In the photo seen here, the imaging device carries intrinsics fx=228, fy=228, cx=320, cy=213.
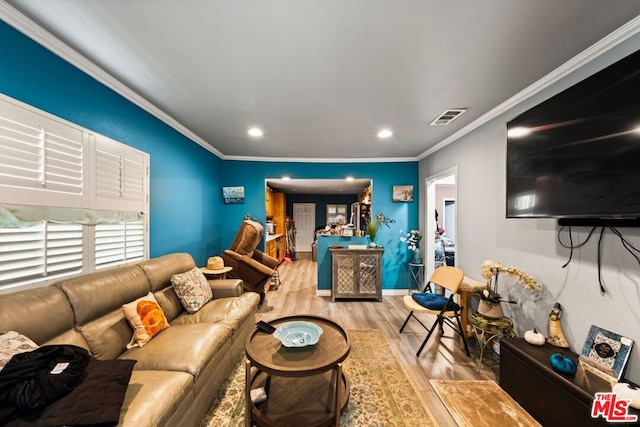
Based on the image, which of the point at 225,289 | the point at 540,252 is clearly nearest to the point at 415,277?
the point at 540,252

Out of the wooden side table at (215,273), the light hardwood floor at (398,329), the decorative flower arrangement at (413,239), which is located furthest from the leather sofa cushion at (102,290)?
the decorative flower arrangement at (413,239)

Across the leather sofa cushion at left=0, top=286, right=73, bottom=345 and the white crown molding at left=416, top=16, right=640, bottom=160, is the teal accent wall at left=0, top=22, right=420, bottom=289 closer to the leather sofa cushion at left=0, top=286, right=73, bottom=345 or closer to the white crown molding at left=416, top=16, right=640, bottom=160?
the leather sofa cushion at left=0, top=286, right=73, bottom=345

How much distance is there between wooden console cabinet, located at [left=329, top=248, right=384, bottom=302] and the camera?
13.1 ft

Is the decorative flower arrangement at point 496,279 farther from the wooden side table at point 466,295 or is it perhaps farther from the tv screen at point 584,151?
the tv screen at point 584,151

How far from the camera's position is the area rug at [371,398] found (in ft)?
5.24

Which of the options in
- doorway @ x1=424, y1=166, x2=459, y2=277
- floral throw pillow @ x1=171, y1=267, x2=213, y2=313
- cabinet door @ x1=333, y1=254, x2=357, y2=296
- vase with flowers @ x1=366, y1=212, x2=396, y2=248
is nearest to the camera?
floral throw pillow @ x1=171, y1=267, x2=213, y2=313

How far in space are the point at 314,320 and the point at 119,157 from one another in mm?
2322

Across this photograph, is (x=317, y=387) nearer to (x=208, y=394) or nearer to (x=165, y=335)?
(x=208, y=394)

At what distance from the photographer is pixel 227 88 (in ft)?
6.64

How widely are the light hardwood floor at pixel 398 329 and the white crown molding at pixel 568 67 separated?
2.55 meters

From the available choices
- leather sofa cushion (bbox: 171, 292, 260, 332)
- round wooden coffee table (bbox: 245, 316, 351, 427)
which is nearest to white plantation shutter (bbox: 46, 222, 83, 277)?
leather sofa cushion (bbox: 171, 292, 260, 332)

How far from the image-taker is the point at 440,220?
23.6 ft

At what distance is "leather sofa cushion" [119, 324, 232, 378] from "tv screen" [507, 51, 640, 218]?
8.78 ft

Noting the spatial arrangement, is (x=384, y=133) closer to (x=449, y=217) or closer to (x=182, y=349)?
(x=182, y=349)
